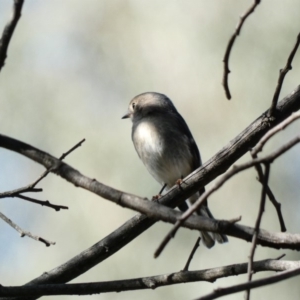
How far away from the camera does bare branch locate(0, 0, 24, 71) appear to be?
1700 mm

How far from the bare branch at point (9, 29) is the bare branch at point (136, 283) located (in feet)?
3.01

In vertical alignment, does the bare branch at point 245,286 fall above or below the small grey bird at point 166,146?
below

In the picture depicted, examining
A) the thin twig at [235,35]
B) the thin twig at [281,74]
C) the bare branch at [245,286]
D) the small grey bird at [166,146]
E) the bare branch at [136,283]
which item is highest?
the small grey bird at [166,146]

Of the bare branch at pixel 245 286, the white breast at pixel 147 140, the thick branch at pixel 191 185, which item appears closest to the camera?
the bare branch at pixel 245 286

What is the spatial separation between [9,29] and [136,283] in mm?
1205

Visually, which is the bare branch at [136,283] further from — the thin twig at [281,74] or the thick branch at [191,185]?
the thin twig at [281,74]

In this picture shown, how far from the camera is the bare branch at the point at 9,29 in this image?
5.58 ft

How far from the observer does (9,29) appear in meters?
1.77

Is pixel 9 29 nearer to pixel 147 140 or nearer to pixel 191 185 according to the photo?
pixel 191 185

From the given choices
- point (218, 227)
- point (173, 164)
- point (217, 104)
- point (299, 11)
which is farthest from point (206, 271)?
point (299, 11)

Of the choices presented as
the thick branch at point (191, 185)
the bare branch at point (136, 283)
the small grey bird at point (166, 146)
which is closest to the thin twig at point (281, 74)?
the thick branch at point (191, 185)

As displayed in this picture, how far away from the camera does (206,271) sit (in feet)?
8.15

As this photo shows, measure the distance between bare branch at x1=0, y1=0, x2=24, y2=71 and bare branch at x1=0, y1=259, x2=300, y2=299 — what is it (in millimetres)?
917

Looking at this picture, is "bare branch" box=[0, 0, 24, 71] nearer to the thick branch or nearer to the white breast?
the thick branch
